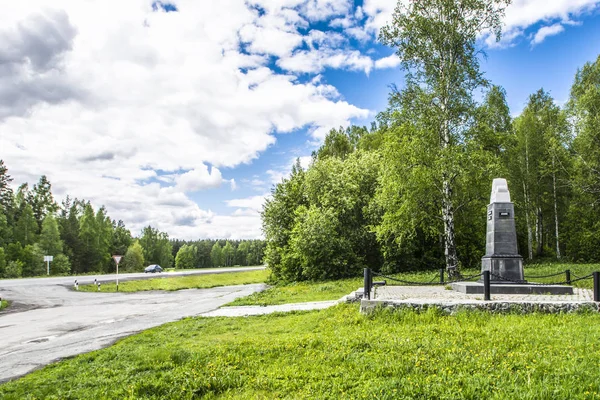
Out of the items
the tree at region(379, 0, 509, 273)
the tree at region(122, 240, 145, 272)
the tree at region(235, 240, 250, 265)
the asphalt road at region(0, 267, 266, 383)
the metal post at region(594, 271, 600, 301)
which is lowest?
the tree at region(235, 240, 250, 265)

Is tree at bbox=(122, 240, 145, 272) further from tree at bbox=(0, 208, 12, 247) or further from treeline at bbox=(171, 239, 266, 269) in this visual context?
treeline at bbox=(171, 239, 266, 269)

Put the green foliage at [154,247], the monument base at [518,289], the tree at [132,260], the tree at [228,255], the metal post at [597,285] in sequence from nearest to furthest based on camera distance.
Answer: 1. the metal post at [597,285]
2. the monument base at [518,289]
3. the tree at [132,260]
4. the green foliage at [154,247]
5. the tree at [228,255]

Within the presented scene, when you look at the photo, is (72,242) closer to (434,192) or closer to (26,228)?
(26,228)

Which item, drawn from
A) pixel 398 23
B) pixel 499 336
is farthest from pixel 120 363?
pixel 398 23

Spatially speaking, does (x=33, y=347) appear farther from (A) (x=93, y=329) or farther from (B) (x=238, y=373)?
(B) (x=238, y=373)

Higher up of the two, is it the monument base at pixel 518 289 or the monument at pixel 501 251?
the monument at pixel 501 251

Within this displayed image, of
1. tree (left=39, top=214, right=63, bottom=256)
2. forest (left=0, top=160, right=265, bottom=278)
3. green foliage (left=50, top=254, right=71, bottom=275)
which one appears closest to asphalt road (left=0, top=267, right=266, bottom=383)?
forest (left=0, top=160, right=265, bottom=278)

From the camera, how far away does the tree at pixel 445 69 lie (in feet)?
65.6

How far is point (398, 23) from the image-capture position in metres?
21.0

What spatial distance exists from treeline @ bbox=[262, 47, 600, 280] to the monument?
14.0ft

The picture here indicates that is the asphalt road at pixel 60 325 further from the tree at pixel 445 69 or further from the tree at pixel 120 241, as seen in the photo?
the tree at pixel 120 241

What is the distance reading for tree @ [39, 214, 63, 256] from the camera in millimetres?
58897

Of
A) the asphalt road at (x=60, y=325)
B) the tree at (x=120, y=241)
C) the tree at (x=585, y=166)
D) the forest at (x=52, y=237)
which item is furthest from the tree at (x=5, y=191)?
the tree at (x=585, y=166)

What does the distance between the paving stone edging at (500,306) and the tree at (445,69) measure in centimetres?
963
